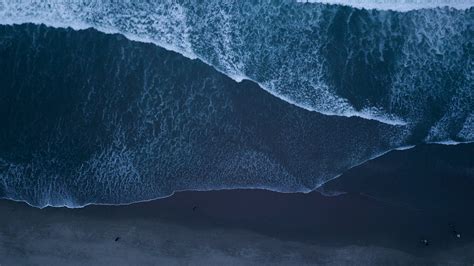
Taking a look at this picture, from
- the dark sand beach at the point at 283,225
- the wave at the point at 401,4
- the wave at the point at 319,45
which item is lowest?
the dark sand beach at the point at 283,225

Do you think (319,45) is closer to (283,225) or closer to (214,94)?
(214,94)

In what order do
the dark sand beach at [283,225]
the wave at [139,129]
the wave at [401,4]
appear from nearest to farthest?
the wave at [401,4]
the wave at [139,129]
the dark sand beach at [283,225]

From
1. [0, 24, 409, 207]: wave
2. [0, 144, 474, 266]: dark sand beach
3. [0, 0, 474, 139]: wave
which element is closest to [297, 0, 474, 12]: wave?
[0, 0, 474, 139]: wave

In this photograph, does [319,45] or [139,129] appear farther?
[139,129]

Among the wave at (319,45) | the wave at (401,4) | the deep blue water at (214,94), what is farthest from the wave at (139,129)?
the wave at (401,4)

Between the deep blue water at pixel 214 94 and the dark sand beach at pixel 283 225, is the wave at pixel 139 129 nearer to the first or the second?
the deep blue water at pixel 214 94

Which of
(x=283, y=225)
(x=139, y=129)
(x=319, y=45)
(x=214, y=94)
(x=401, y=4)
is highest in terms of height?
(x=401, y=4)

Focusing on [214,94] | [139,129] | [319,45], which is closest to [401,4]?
[319,45]
